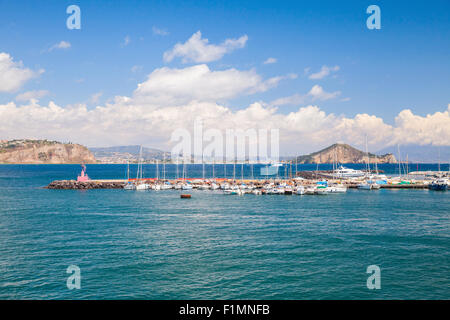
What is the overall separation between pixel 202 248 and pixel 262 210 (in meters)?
22.5

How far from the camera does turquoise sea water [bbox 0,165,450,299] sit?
59.8 ft

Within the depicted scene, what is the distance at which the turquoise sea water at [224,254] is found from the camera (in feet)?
59.8

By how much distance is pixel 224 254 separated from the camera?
80.6 ft

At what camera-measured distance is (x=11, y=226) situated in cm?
3500
